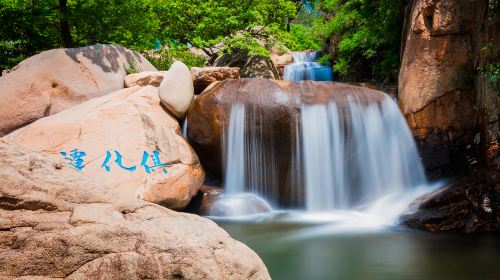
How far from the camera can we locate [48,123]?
23.0 ft

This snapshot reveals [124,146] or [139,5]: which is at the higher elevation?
[139,5]

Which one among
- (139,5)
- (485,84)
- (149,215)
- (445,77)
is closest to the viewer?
(149,215)

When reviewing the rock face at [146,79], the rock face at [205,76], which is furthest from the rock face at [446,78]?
the rock face at [146,79]

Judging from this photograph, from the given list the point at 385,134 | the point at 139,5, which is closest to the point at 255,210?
the point at 385,134

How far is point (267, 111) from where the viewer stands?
8.07 metres

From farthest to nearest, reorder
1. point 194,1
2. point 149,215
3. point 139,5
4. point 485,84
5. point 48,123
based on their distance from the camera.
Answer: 1. point 194,1
2. point 139,5
3. point 48,123
4. point 485,84
5. point 149,215

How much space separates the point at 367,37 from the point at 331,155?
17.5 feet

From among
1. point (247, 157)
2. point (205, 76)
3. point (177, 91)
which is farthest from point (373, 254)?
point (205, 76)

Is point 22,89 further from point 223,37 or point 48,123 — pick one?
point 223,37

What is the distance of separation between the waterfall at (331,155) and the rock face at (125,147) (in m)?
1.26

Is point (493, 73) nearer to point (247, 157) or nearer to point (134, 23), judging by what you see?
point (247, 157)

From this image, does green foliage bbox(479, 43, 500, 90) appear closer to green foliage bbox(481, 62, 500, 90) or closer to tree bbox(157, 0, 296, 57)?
green foliage bbox(481, 62, 500, 90)

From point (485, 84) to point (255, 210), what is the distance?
465cm

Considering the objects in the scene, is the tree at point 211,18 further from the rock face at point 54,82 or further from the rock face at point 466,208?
the rock face at point 466,208
